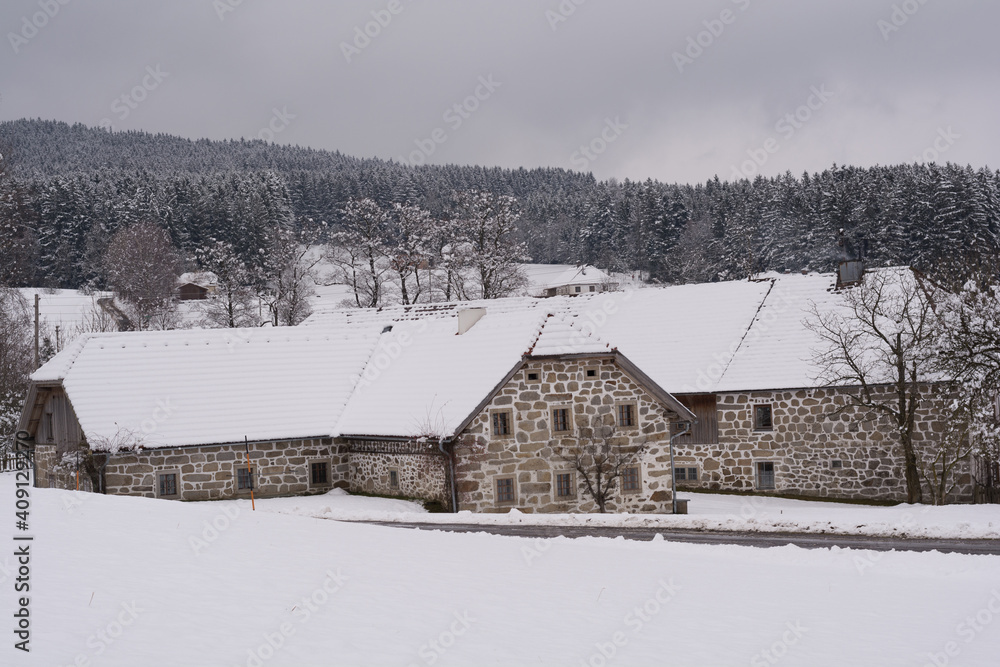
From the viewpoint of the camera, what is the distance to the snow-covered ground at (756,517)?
21.5 m

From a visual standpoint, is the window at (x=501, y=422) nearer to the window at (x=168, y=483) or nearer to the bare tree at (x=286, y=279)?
the window at (x=168, y=483)

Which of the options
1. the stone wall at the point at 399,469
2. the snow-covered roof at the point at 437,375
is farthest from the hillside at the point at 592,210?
the stone wall at the point at 399,469

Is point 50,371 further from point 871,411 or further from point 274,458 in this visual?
point 871,411

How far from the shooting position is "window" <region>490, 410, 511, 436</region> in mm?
28000

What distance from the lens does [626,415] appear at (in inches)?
1128

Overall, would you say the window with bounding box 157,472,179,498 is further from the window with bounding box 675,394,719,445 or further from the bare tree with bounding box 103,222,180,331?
the bare tree with bounding box 103,222,180,331

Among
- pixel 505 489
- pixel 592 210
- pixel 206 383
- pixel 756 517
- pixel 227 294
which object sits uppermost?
pixel 592 210

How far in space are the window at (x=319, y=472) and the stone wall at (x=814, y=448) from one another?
13.5 meters

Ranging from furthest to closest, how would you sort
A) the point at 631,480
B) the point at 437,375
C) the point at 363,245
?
the point at 363,245 < the point at 437,375 < the point at 631,480

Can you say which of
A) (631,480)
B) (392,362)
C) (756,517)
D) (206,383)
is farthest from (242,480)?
(756,517)

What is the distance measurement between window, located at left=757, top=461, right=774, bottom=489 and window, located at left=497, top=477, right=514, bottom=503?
10881 mm

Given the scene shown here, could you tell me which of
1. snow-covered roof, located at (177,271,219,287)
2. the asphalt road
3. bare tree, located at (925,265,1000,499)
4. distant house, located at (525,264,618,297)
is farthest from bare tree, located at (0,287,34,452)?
distant house, located at (525,264,618,297)

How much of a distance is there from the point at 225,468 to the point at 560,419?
461 inches

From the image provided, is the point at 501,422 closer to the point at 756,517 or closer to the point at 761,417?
the point at 756,517
